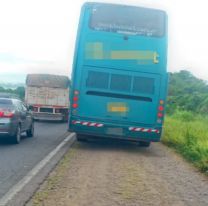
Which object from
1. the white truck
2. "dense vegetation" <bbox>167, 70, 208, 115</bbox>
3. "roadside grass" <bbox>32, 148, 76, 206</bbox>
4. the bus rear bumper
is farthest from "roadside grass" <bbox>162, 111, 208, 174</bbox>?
"dense vegetation" <bbox>167, 70, 208, 115</bbox>

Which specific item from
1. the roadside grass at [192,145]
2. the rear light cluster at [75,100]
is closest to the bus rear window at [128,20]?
the rear light cluster at [75,100]

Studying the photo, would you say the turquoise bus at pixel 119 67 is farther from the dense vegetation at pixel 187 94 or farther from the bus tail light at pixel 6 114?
the dense vegetation at pixel 187 94

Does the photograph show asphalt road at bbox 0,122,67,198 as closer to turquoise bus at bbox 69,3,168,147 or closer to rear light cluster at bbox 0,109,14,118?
rear light cluster at bbox 0,109,14,118

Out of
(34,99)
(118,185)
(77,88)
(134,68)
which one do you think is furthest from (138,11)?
(34,99)

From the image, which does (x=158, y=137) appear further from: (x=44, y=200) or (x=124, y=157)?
(x=44, y=200)

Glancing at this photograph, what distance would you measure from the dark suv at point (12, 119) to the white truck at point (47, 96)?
13.2 metres

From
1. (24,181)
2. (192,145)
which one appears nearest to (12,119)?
(192,145)

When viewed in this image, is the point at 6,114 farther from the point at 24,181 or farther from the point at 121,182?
the point at 121,182

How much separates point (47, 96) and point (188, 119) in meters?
8.98

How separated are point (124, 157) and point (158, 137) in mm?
2021

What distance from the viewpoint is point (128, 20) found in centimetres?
1533

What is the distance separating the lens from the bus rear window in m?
15.2

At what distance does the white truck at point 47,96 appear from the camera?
31.7 m

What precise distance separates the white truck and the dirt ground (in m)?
17.1
